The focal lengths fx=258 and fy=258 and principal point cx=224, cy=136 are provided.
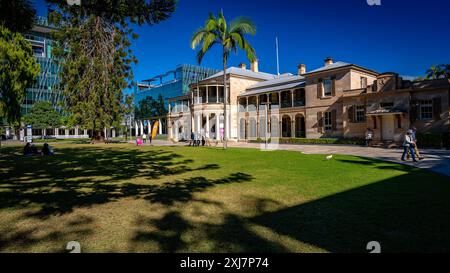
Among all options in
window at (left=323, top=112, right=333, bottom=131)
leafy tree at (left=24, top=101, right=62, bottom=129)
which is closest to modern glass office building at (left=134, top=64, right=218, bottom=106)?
leafy tree at (left=24, top=101, right=62, bottom=129)

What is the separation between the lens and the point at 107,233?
378 cm

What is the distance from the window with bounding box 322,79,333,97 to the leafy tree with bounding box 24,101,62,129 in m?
61.3

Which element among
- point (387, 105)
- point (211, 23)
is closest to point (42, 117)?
point (211, 23)

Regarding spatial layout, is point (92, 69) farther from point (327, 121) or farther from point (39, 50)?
point (39, 50)

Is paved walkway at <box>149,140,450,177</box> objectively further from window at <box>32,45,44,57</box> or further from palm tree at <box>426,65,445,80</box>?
window at <box>32,45,44,57</box>

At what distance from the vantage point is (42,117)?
59688mm

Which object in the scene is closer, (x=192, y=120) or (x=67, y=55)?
(x=67, y=55)

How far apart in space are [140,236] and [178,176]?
17.5ft

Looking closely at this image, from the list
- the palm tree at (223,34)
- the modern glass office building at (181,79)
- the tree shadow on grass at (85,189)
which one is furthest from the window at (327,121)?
the modern glass office building at (181,79)

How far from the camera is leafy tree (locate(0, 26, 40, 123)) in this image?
67.4 ft

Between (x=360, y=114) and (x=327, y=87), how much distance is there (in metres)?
5.01

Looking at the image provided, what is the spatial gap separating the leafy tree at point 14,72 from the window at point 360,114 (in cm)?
3049
